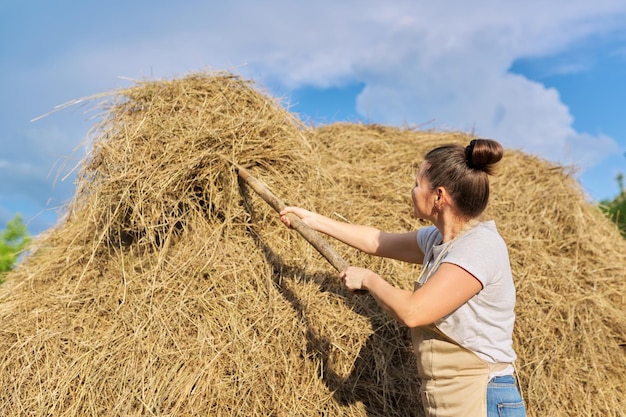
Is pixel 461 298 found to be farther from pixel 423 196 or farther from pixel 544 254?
pixel 544 254

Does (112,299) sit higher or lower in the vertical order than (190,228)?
lower

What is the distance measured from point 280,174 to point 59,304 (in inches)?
66.1

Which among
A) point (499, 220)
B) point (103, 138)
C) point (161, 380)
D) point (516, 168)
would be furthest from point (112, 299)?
point (516, 168)

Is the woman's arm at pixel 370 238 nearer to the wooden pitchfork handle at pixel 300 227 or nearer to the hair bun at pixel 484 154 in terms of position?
the wooden pitchfork handle at pixel 300 227

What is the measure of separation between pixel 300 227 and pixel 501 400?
51.1 inches

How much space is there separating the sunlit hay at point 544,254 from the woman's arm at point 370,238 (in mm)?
471

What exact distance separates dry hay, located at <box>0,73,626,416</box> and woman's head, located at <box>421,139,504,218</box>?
1232mm

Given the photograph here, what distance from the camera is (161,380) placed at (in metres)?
2.79

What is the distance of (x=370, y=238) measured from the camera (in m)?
2.66

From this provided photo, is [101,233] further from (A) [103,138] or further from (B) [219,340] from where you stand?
(B) [219,340]

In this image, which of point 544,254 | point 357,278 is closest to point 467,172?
point 357,278

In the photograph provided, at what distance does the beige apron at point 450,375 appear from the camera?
1929 mm

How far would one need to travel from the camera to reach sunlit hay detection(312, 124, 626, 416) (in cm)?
329

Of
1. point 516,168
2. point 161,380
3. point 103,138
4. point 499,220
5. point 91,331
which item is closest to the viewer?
point 161,380
